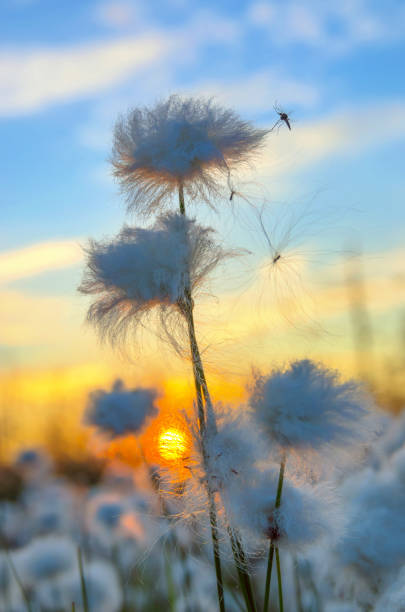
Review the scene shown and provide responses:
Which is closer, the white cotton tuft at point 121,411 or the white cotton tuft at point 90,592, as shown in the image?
the white cotton tuft at point 121,411

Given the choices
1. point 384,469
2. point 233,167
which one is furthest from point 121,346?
point 384,469

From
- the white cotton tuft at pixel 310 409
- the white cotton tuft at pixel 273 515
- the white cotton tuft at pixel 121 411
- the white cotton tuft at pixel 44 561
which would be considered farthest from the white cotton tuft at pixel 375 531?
the white cotton tuft at pixel 44 561

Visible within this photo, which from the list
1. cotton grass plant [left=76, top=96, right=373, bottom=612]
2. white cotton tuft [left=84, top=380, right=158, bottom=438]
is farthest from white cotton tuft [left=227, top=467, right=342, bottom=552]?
white cotton tuft [left=84, top=380, right=158, bottom=438]

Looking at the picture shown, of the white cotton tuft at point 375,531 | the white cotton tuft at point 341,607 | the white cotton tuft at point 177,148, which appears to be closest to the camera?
the white cotton tuft at point 177,148

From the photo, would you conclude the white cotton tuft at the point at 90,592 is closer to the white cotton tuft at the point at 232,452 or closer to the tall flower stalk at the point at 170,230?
the tall flower stalk at the point at 170,230

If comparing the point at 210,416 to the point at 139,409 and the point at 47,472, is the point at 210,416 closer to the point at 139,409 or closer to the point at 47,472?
the point at 139,409

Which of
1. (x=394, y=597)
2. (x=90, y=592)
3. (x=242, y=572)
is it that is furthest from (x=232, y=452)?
(x=90, y=592)

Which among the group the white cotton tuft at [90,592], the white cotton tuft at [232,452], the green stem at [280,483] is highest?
the white cotton tuft at [232,452]

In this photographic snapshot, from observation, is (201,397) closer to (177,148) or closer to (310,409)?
(310,409)
